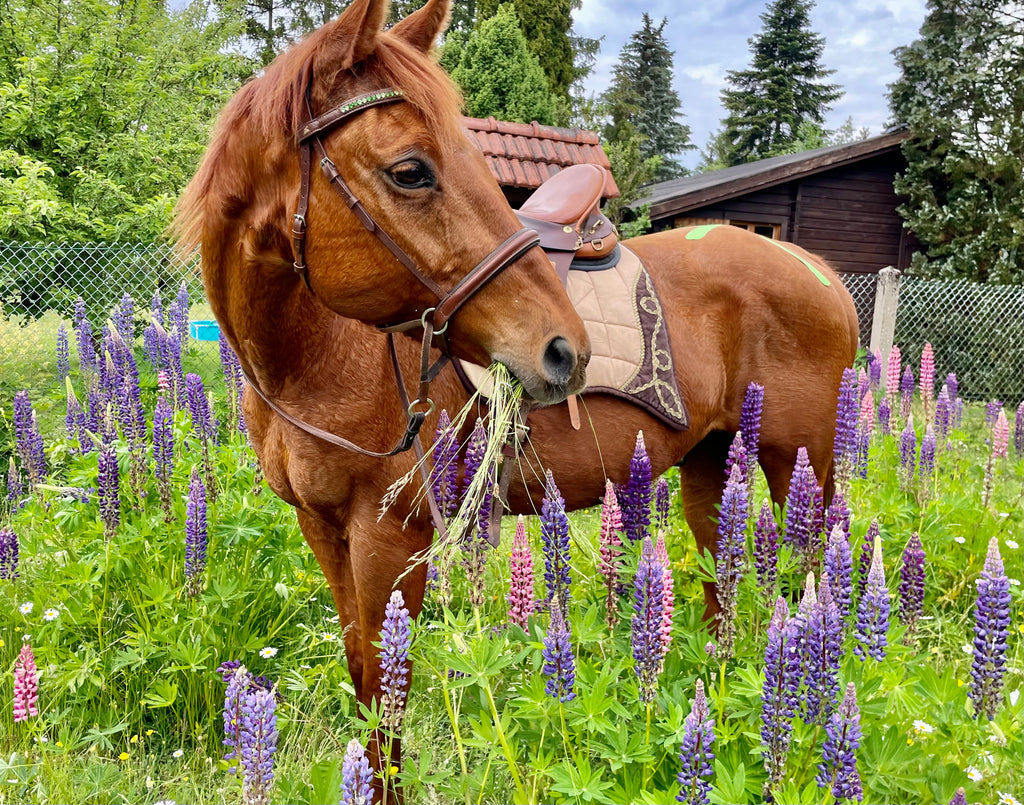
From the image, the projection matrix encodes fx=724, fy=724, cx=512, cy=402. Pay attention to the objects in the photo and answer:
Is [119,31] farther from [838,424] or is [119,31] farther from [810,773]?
[810,773]

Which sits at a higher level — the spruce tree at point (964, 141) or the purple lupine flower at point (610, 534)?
the spruce tree at point (964, 141)

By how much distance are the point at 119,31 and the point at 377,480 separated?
9770 millimetres

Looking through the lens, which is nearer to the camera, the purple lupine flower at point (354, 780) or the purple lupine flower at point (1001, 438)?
the purple lupine flower at point (354, 780)

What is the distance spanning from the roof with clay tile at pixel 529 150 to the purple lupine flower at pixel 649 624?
29.6 feet

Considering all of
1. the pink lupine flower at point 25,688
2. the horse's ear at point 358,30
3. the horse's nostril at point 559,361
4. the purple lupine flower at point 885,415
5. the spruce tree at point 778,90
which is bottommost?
the pink lupine flower at point 25,688

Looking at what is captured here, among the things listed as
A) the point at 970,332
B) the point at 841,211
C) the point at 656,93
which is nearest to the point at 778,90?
the point at 656,93

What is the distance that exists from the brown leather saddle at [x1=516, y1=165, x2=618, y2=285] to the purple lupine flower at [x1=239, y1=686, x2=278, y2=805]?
1921mm

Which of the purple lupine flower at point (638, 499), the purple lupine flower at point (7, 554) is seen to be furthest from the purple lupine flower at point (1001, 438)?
the purple lupine flower at point (7, 554)

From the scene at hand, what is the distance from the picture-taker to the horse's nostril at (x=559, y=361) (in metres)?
1.85

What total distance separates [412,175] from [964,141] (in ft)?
53.7

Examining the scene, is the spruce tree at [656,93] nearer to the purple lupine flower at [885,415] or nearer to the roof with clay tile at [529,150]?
the roof with clay tile at [529,150]

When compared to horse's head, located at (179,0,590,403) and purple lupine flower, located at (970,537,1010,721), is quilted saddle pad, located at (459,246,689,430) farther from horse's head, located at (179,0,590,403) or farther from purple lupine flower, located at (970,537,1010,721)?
purple lupine flower, located at (970,537,1010,721)

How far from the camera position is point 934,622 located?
4.04 m

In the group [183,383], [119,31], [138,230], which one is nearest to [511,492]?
[183,383]
